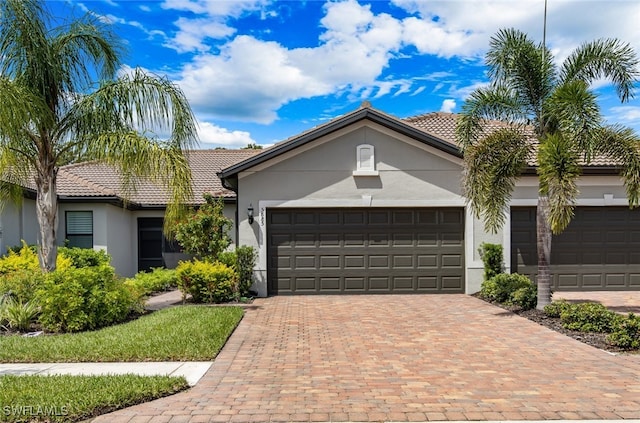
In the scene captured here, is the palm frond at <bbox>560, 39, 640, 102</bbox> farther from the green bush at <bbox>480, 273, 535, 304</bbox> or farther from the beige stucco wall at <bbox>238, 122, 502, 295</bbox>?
the green bush at <bbox>480, 273, 535, 304</bbox>

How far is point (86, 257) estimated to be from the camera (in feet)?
44.6

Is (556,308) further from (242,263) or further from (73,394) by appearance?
(73,394)

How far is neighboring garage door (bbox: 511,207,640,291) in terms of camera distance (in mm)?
13188

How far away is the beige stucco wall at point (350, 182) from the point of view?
1280cm

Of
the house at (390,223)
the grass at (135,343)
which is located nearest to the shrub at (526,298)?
the house at (390,223)

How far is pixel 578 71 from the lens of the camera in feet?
31.4

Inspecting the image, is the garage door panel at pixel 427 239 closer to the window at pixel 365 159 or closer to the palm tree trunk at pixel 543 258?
the window at pixel 365 159

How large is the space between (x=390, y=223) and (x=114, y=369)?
8.57 meters

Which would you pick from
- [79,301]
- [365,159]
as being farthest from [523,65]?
[79,301]

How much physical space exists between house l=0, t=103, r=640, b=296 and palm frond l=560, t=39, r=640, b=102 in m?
3.77

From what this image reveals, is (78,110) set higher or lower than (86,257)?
higher

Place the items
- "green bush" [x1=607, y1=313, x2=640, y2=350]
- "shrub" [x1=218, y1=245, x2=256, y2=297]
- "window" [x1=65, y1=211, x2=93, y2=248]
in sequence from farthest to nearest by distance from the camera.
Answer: "window" [x1=65, y1=211, x2=93, y2=248] < "shrub" [x1=218, y1=245, x2=256, y2=297] < "green bush" [x1=607, y1=313, x2=640, y2=350]

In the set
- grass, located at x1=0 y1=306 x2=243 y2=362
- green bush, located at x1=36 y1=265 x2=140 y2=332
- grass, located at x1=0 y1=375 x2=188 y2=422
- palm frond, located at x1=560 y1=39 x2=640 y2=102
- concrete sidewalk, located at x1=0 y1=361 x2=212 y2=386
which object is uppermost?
palm frond, located at x1=560 y1=39 x2=640 y2=102

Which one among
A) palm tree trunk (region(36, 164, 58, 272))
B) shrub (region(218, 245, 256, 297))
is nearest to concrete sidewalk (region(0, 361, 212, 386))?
palm tree trunk (region(36, 164, 58, 272))
